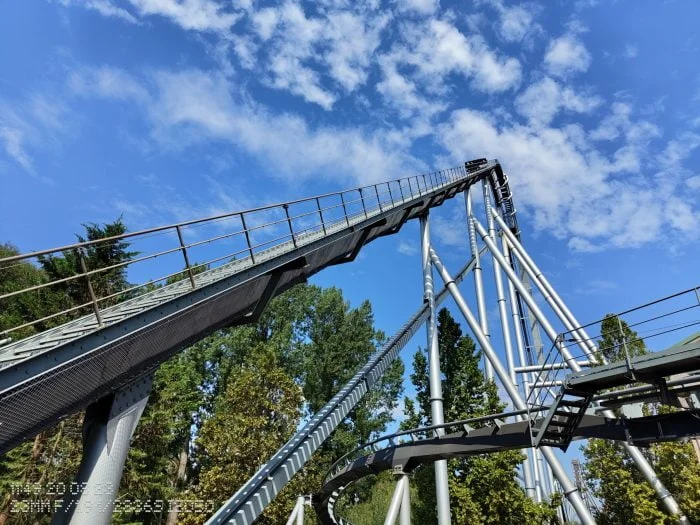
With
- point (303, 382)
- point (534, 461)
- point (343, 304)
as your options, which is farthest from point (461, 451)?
point (343, 304)

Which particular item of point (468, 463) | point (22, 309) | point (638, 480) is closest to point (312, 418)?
point (468, 463)

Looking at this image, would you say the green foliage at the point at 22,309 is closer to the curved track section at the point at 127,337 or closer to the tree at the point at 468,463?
the curved track section at the point at 127,337

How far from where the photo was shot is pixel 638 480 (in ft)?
54.5

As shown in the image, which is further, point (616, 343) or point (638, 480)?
point (616, 343)

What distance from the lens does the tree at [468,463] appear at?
15.6 metres

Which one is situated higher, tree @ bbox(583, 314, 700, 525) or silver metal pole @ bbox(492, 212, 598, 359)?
silver metal pole @ bbox(492, 212, 598, 359)

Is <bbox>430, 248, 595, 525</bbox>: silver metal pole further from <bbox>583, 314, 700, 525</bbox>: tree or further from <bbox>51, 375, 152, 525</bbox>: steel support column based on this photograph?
<bbox>51, 375, 152, 525</bbox>: steel support column

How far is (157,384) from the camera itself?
23.1m

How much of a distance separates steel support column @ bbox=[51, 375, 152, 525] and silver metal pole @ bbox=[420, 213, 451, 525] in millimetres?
8376

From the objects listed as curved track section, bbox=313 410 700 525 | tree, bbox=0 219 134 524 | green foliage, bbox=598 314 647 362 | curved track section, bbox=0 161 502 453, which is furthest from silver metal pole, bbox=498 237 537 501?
tree, bbox=0 219 134 524

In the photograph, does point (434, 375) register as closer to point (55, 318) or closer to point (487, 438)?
point (487, 438)

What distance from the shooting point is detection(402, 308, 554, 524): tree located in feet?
51.3

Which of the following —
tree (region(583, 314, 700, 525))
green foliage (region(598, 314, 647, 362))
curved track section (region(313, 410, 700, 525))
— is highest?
green foliage (region(598, 314, 647, 362))

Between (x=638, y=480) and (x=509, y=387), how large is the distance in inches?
286
